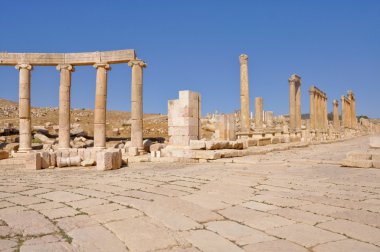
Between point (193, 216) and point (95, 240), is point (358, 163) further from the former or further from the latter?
point (95, 240)

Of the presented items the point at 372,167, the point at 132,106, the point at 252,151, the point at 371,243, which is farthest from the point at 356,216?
the point at 132,106

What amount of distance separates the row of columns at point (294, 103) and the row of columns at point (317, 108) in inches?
193

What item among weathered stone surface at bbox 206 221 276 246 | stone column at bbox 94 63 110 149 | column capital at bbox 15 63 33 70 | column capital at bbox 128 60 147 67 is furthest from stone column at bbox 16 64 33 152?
weathered stone surface at bbox 206 221 276 246

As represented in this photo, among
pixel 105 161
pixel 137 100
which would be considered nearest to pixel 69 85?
pixel 137 100

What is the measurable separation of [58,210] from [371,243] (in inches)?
138

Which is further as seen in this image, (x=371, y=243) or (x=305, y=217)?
(x=305, y=217)

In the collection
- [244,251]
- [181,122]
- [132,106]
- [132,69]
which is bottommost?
[244,251]

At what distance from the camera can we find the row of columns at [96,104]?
62.3 feet

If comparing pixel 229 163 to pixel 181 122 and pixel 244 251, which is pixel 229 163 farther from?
pixel 244 251

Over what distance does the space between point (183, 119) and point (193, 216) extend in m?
9.37

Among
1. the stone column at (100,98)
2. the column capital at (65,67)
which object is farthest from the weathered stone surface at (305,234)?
the column capital at (65,67)

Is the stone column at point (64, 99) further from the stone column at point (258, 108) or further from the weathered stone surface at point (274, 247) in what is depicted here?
the weathered stone surface at point (274, 247)

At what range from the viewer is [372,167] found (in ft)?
27.5

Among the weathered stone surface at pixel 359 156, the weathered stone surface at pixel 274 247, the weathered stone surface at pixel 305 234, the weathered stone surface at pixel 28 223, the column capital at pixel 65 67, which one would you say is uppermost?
the column capital at pixel 65 67
